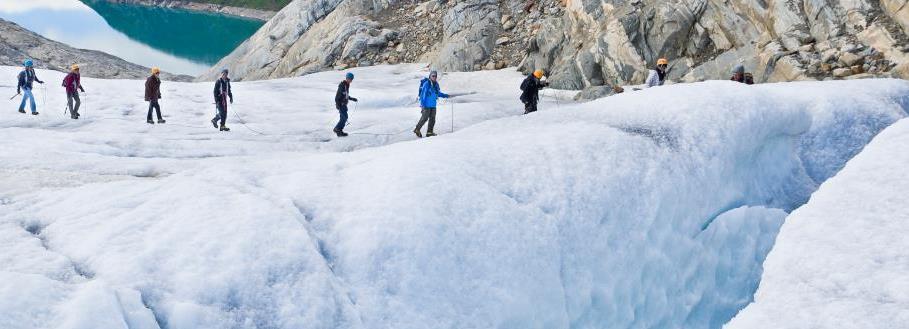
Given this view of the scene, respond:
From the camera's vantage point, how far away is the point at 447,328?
877 cm

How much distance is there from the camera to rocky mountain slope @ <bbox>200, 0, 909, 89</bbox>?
2406 cm

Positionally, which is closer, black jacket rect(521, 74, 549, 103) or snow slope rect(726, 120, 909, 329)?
snow slope rect(726, 120, 909, 329)

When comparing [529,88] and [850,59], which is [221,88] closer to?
[529,88]

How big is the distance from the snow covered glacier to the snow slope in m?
2.34

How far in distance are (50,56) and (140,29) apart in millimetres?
73234

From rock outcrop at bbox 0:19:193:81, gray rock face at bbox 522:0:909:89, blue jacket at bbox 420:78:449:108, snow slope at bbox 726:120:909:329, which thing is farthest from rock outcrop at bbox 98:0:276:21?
snow slope at bbox 726:120:909:329

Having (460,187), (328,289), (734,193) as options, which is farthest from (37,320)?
(734,193)

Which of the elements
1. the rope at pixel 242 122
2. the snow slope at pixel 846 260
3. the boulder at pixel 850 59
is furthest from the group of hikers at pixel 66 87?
the boulder at pixel 850 59

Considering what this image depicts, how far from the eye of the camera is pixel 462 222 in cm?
973

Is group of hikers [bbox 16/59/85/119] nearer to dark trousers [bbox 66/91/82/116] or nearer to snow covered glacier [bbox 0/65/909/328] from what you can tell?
dark trousers [bbox 66/91/82/116]

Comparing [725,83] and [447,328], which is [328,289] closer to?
[447,328]

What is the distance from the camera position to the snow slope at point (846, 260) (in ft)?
25.2


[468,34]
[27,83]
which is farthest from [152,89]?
[468,34]

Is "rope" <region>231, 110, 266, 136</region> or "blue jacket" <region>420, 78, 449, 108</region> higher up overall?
"blue jacket" <region>420, 78, 449, 108</region>
